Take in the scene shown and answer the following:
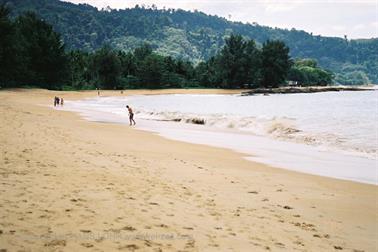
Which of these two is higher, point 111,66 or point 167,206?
point 111,66

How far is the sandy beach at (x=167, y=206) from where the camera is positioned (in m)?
5.98

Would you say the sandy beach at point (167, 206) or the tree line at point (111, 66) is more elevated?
the tree line at point (111, 66)

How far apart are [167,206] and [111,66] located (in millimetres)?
101697

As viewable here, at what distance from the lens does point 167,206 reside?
7.83 metres

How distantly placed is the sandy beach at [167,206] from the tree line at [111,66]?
6146 cm

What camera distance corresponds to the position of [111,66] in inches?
4154

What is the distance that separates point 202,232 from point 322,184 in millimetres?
6216

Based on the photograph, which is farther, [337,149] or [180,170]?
[337,149]

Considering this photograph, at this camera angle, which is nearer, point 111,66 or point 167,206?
point 167,206

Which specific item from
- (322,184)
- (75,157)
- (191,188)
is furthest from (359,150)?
(75,157)

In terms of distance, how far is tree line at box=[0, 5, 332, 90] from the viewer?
71.3 meters

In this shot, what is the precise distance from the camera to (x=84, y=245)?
5.50m

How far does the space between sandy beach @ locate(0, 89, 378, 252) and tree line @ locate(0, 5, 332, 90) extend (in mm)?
61459

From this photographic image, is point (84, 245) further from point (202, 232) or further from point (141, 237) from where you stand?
point (202, 232)
